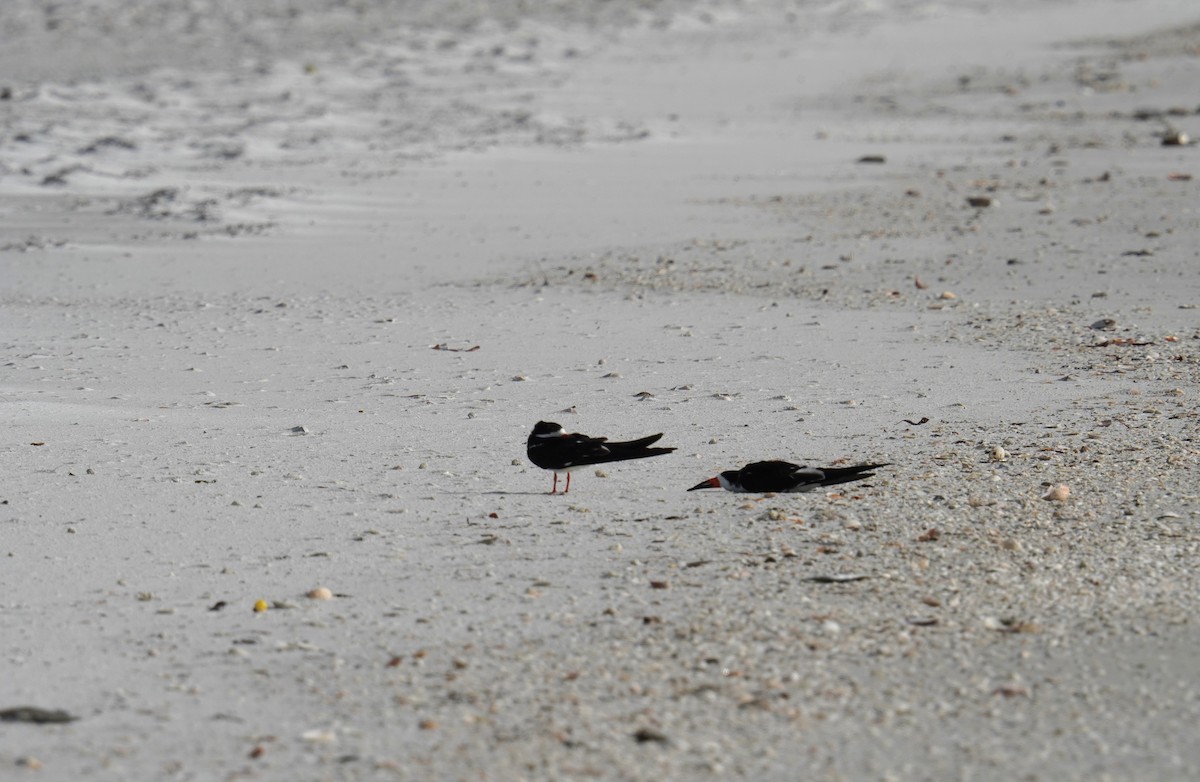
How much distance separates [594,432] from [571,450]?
87cm

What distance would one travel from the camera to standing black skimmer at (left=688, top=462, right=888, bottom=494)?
15.4ft

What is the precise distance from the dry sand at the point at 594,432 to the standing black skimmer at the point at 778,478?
0.06 metres

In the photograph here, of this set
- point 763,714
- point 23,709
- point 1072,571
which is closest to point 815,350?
point 1072,571

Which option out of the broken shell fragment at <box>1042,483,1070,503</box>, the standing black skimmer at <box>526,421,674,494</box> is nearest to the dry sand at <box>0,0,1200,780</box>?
the broken shell fragment at <box>1042,483,1070,503</box>

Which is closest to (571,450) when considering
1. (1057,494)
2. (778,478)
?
(778,478)

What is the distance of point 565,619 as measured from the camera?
383 cm

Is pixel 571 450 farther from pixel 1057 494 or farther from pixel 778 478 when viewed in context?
pixel 1057 494

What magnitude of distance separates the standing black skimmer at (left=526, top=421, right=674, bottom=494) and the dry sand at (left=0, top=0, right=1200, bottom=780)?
0.13 m

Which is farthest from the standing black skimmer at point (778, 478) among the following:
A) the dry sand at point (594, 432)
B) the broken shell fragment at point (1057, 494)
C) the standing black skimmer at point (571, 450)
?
the broken shell fragment at point (1057, 494)

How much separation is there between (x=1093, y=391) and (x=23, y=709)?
4.17m

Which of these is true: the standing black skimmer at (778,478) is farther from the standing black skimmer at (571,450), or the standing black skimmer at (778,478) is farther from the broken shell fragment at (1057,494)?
the broken shell fragment at (1057,494)

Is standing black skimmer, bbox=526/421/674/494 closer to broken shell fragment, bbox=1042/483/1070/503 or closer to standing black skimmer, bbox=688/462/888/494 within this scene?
standing black skimmer, bbox=688/462/888/494

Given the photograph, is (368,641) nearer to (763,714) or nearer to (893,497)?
(763,714)

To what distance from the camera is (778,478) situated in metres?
4.70
